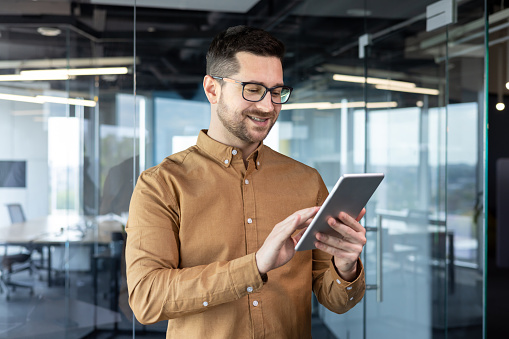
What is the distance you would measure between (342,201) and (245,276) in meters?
0.30

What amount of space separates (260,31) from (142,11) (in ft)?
5.70

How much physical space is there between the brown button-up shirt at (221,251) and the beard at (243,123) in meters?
0.10

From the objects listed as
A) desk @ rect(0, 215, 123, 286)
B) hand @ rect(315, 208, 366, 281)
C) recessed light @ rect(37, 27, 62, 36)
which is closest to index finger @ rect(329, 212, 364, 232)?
hand @ rect(315, 208, 366, 281)

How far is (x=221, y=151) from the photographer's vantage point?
4.95 ft

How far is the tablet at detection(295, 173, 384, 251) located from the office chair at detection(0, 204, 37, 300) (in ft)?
7.83

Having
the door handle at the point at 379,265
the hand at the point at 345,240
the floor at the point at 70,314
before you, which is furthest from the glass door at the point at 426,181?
the hand at the point at 345,240

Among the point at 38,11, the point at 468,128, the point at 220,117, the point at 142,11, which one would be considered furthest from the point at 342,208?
the point at 38,11

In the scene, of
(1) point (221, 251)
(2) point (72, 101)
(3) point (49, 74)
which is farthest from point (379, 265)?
(3) point (49, 74)

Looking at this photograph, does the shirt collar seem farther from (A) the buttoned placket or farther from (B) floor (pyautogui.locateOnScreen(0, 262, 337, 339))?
(B) floor (pyautogui.locateOnScreen(0, 262, 337, 339))

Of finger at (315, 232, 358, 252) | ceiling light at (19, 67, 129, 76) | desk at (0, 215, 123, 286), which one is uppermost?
ceiling light at (19, 67, 129, 76)

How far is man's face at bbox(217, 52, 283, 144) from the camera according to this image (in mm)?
1364

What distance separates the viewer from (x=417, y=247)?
10.3ft

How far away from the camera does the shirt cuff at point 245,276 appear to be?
1.19m

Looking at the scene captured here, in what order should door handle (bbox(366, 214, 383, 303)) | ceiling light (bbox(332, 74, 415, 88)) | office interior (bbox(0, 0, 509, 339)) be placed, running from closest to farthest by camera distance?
door handle (bbox(366, 214, 383, 303)) < office interior (bbox(0, 0, 509, 339)) < ceiling light (bbox(332, 74, 415, 88))
